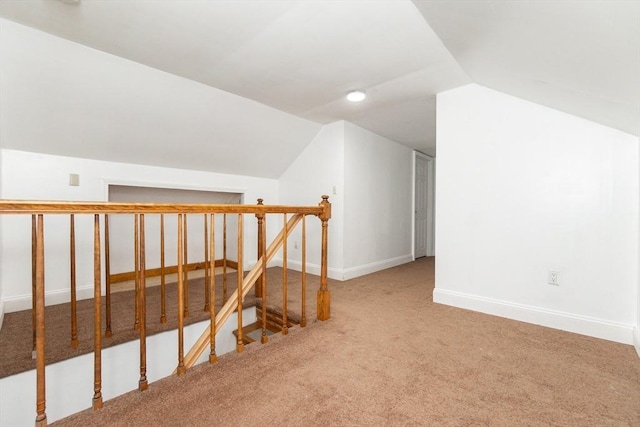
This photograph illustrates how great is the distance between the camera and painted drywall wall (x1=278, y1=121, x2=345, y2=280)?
371cm

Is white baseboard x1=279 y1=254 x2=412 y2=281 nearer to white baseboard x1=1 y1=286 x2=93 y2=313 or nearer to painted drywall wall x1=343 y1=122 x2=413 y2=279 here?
painted drywall wall x1=343 y1=122 x2=413 y2=279

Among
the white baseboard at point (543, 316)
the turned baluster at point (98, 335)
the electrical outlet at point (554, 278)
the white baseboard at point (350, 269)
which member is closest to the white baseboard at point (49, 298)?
the turned baluster at point (98, 335)

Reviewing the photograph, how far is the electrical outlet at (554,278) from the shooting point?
222 centimetres

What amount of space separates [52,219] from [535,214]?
418 centimetres

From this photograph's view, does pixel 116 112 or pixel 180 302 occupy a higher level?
pixel 116 112

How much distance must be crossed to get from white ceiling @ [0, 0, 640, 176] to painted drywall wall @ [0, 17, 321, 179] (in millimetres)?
148

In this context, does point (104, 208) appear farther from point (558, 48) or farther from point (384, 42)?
point (558, 48)

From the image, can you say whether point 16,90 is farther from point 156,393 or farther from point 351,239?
point 351,239

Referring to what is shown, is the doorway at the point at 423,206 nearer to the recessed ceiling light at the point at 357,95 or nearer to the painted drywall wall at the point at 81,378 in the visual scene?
the recessed ceiling light at the point at 357,95

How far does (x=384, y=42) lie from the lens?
193 centimetres

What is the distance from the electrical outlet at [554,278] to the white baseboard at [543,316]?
22cm

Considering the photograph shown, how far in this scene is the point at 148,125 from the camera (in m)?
2.79

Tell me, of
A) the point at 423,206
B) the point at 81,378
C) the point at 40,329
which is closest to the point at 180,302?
the point at 40,329

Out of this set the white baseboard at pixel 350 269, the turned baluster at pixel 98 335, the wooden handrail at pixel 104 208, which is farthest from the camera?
the white baseboard at pixel 350 269
